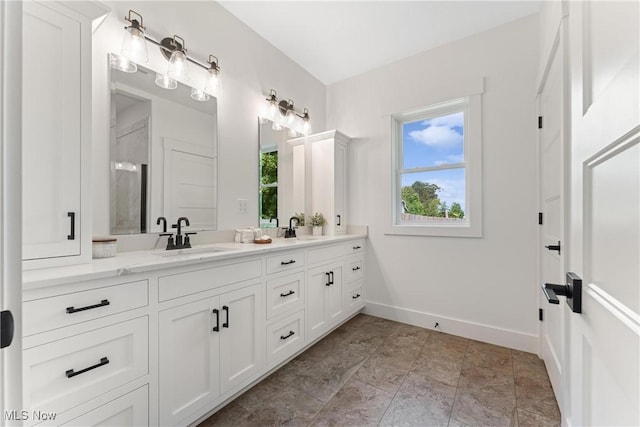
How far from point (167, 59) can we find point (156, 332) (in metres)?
1.74

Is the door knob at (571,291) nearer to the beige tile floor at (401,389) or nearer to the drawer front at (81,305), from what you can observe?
the beige tile floor at (401,389)

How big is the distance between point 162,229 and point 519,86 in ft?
9.84

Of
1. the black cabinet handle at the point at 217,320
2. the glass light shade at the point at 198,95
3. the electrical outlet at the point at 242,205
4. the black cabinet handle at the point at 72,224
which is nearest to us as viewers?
the black cabinet handle at the point at 72,224

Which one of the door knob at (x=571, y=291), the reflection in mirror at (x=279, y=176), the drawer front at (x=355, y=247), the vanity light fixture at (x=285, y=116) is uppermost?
the vanity light fixture at (x=285, y=116)

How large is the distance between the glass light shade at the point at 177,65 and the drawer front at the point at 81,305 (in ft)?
4.77

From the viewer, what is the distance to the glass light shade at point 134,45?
163 centimetres

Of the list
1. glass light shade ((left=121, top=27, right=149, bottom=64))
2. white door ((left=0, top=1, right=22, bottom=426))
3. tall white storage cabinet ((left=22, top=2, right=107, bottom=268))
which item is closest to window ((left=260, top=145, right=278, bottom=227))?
glass light shade ((left=121, top=27, right=149, bottom=64))

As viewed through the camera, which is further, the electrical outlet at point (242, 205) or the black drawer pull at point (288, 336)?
the electrical outlet at point (242, 205)

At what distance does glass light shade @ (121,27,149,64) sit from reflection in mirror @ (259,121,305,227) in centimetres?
104

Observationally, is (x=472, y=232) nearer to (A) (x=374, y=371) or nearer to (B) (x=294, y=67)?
(A) (x=374, y=371)

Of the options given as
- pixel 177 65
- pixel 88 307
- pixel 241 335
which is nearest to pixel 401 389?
pixel 241 335

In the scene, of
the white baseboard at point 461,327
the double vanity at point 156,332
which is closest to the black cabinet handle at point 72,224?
the double vanity at point 156,332

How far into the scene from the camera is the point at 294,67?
9.80 feet

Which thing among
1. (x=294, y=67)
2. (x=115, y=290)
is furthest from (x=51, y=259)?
(x=294, y=67)
